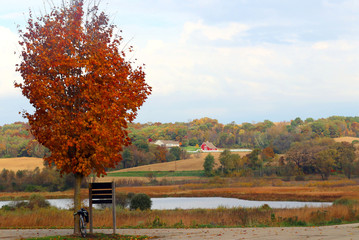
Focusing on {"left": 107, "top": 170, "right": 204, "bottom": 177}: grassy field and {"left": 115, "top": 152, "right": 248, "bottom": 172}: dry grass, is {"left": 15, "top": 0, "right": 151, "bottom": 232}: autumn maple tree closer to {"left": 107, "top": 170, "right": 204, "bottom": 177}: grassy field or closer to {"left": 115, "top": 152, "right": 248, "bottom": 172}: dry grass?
{"left": 107, "top": 170, "right": 204, "bottom": 177}: grassy field

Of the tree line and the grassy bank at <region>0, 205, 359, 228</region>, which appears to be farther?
the tree line

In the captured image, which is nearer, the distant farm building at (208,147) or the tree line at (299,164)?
the tree line at (299,164)

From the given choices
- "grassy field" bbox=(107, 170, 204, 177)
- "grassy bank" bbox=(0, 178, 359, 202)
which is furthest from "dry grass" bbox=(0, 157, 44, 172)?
"grassy bank" bbox=(0, 178, 359, 202)

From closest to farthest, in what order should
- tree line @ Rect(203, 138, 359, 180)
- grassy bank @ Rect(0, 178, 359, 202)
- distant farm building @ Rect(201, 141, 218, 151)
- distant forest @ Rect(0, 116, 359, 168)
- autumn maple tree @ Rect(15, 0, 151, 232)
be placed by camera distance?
autumn maple tree @ Rect(15, 0, 151, 232) < grassy bank @ Rect(0, 178, 359, 202) < tree line @ Rect(203, 138, 359, 180) < distant forest @ Rect(0, 116, 359, 168) < distant farm building @ Rect(201, 141, 218, 151)

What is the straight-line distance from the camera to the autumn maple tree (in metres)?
15.7

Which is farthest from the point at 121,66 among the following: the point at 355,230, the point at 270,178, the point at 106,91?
the point at 270,178

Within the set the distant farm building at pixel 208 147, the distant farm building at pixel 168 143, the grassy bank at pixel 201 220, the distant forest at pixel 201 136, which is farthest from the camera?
the distant farm building at pixel 208 147

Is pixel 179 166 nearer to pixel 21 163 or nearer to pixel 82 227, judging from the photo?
pixel 21 163

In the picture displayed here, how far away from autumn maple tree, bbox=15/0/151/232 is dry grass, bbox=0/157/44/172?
77986 mm

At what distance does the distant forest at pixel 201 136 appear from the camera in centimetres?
10850

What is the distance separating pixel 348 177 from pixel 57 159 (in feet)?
241

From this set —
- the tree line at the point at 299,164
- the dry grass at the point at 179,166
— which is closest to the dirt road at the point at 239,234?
the tree line at the point at 299,164

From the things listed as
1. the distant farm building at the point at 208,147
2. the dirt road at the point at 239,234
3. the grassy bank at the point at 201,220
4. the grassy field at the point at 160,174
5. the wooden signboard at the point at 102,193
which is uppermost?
the distant farm building at the point at 208,147

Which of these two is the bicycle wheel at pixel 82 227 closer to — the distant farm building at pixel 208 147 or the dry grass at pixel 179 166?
the dry grass at pixel 179 166
